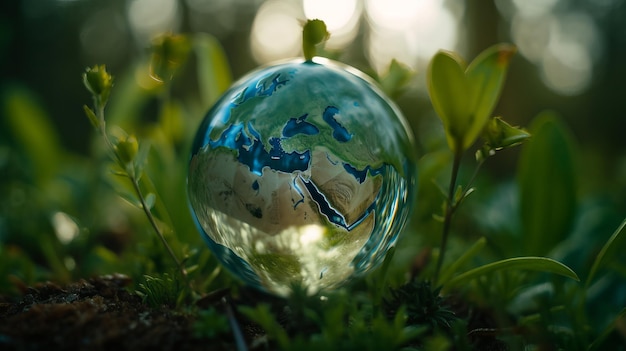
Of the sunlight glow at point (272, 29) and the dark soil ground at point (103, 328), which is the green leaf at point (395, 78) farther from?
the sunlight glow at point (272, 29)

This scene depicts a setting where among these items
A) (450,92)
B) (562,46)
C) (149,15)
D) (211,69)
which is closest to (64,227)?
(211,69)

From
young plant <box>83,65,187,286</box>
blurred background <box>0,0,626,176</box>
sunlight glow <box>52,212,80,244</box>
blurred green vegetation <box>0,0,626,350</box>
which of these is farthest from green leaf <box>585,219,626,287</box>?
blurred background <box>0,0,626,176</box>

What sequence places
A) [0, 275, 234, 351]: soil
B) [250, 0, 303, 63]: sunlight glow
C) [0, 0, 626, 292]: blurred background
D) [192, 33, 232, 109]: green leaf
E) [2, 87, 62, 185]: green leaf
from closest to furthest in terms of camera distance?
[0, 275, 234, 351]: soil → [192, 33, 232, 109]: green leaf → [2, 87, 62, 185]: green leaf → [0, 0, 626, 292]: blurred background → [250, 0, 303, 63]: sunlight glow

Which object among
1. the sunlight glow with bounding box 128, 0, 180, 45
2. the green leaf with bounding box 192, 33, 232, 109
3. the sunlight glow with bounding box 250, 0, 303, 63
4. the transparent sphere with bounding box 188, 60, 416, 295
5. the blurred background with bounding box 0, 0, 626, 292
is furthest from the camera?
the sunlight glow with bounding box 250, 0, 303, 63

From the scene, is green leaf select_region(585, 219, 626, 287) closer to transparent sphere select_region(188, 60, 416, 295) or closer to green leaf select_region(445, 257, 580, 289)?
green leaf select_region(445, 257, 580, 289)

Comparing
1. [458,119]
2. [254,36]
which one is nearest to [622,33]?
[254,36]

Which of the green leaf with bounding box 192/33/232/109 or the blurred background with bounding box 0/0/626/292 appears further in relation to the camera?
the blurred background with bounding box 0/0/626/292

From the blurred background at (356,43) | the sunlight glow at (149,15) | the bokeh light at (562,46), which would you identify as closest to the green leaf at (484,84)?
the blurred background at (356,43)

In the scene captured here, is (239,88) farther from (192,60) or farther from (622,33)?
(622,33)
